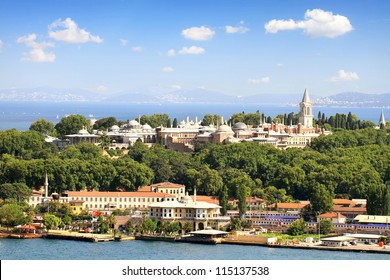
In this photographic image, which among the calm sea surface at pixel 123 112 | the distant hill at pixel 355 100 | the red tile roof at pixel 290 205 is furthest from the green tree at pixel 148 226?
the distant hill at pixel 355 100

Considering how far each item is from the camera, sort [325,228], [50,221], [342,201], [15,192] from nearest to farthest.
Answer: [325,228]
[50,221]
[342,201]
[15,192]

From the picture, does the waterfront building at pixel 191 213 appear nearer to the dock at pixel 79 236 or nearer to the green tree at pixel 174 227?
the green tree at pixel 174 227

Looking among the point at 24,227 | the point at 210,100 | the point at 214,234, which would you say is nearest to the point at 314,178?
the point at 214,234

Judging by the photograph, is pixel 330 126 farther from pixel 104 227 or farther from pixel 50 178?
pixel 104 227

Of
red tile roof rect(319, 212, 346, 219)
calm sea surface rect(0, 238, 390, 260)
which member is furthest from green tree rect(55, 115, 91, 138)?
calm sea surface rect(0, 238, 390, 260)

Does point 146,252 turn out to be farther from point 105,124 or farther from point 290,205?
point 105,124

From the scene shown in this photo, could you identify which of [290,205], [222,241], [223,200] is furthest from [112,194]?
[222,241]

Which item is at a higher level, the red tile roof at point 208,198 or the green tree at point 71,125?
the green tree at point 71,125
